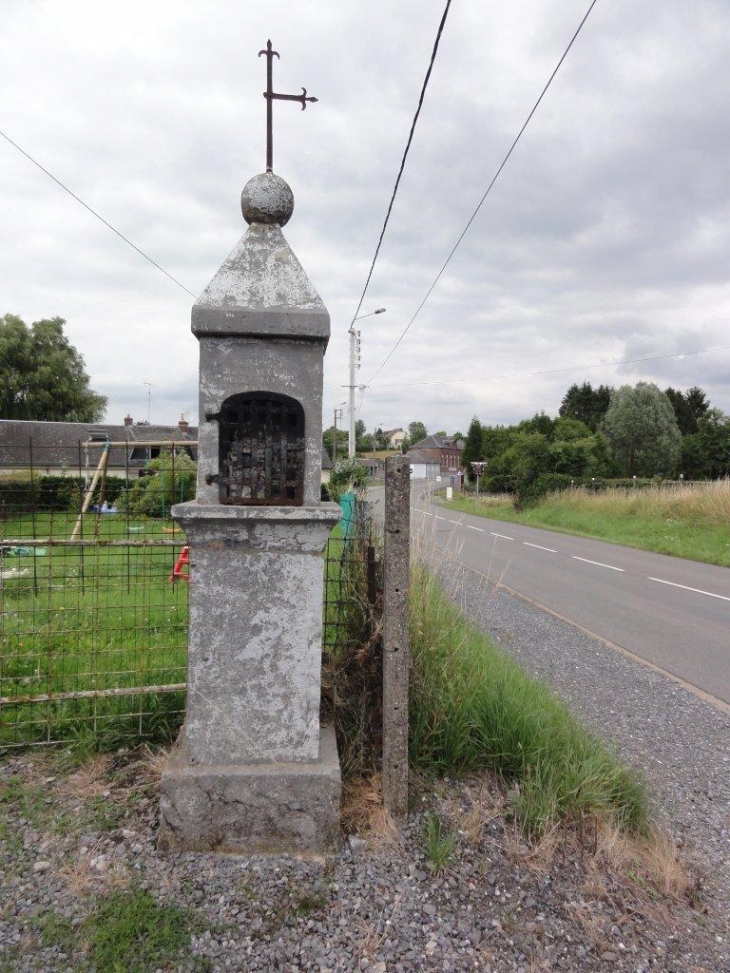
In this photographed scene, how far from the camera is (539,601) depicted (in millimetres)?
8414

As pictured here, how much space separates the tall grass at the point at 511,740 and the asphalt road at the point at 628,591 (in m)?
0.88

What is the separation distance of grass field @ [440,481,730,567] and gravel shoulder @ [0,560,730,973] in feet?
36.9

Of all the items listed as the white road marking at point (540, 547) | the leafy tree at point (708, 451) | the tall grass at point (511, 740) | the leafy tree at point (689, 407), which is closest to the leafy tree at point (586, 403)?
the leafy tree at point (689, 407)

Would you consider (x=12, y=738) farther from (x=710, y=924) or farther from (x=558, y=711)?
(x=710, y=924)

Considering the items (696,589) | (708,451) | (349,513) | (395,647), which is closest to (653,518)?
(696,589)

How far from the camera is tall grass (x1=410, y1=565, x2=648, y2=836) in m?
2.79

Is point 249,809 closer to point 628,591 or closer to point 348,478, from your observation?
point 348,478

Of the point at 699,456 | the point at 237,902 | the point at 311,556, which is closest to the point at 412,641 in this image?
the point at 311,556

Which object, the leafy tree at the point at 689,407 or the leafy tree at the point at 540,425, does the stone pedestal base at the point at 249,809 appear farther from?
the leafy tree at the point at 689,407

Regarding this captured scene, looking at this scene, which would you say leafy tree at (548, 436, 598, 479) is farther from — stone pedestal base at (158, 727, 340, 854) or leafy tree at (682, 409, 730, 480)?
stone pedestal base at (158, 727, 340, 854)

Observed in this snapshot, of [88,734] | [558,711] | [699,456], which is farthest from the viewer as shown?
[699,456]

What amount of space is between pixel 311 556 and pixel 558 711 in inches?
73.3

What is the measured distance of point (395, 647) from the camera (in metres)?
2.78

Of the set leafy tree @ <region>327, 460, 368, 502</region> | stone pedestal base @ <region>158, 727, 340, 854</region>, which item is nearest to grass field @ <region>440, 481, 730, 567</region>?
leafy tree @ <region>327, 460, 368, 502</region>
